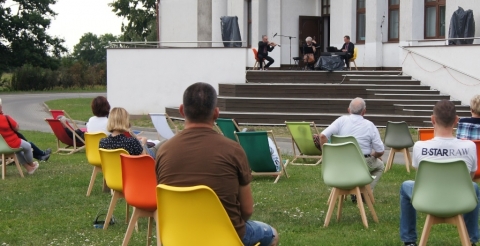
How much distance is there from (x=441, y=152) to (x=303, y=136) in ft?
25.3

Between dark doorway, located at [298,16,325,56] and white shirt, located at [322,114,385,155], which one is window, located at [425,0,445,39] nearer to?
dark doorway, located at [298,16,325,56]

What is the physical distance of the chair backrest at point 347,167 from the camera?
8.13 m

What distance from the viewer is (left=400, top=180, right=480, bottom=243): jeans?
7.03 metres

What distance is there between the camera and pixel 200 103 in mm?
4910

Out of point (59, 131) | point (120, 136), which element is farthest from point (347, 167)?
point (59, 131)

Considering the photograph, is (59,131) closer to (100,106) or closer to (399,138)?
(100,106)

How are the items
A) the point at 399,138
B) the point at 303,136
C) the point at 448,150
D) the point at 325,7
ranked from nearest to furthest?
the point at 448,150
the point at 399,138
the point at 303,136
the point at 325,7

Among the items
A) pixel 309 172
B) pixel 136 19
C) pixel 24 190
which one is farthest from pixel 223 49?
pixel 136 19

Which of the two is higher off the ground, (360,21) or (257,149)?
(360,21)

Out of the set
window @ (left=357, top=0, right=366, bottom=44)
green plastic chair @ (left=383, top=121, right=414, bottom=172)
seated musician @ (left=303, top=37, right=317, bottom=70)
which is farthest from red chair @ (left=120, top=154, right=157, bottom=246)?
window @ (left=357, top=0, right=366, bottom=44)

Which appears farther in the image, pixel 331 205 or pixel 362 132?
pixel 362 132

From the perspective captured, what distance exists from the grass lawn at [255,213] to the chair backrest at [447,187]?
104 cm

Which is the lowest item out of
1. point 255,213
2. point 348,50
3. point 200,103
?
point 255,213

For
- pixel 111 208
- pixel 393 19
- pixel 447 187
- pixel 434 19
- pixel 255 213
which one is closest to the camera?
pixel 447 187
